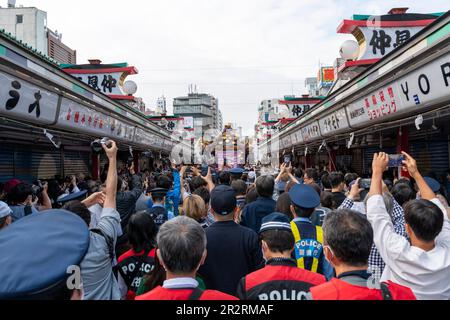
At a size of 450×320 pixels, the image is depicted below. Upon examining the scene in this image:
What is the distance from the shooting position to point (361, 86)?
8.11 m

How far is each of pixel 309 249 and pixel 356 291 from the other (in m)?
1.47

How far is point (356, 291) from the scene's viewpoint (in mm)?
1814

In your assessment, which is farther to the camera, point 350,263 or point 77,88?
point 77,88

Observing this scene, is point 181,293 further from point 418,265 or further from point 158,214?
point 158,214

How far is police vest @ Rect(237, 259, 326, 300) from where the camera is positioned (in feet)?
7.11

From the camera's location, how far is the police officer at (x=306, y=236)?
322 cm

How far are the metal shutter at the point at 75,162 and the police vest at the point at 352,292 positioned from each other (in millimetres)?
14522

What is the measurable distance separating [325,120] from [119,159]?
13.7m

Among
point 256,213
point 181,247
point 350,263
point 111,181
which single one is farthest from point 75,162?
point 350,263

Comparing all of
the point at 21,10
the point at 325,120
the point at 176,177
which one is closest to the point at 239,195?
the point at 176,177

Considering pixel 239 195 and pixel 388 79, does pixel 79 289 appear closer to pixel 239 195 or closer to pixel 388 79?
pixel 239 195

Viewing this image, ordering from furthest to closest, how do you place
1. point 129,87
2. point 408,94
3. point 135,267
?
1. point 129,87
2. point 408,94
3. point 135,267

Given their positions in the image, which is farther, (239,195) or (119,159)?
(119,159)
